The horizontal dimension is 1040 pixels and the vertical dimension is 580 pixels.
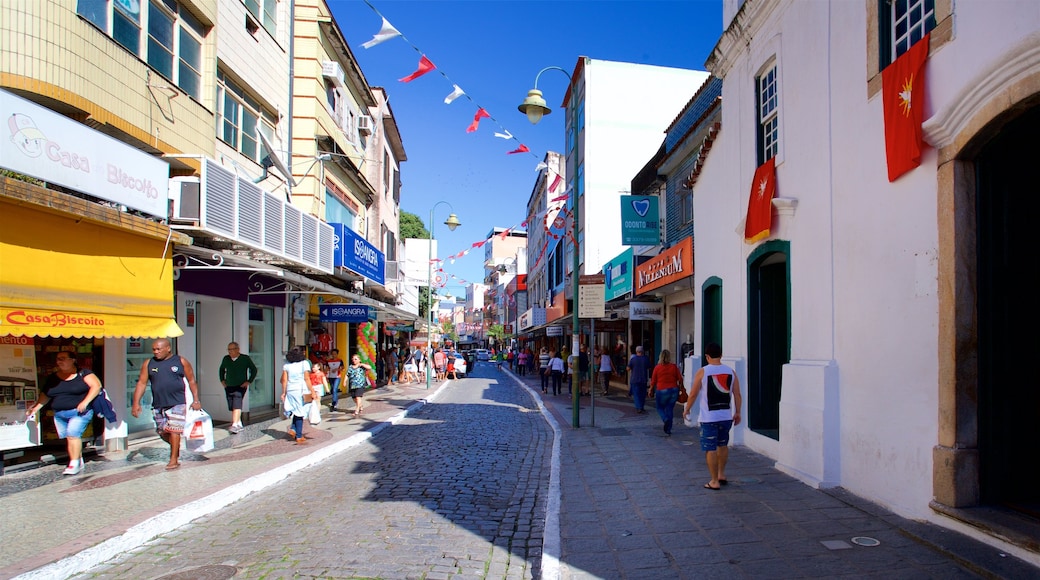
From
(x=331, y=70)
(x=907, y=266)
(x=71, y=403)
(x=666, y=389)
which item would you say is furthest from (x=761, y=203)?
(x=331, y=70)

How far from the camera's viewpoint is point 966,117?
16.6 ft

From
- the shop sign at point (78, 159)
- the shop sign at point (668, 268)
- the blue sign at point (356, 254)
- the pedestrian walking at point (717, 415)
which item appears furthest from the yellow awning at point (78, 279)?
the shop sign at point (668, 268)

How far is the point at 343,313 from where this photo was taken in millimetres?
17500

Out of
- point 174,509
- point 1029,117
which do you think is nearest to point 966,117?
point 1029,117

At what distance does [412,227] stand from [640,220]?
34577 mm

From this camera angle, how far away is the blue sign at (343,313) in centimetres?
1744

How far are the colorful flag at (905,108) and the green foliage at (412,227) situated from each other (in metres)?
45.1

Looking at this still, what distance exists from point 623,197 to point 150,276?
43.0 ft

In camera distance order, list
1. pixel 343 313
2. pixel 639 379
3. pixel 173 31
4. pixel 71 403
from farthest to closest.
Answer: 1. pixel 343 313
2. pixel 639 379
3. pixel 173 31
4. pixel 71 403

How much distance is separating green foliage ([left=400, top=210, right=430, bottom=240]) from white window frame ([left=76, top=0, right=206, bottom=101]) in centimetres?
3840

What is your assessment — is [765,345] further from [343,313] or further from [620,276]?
[343,313]

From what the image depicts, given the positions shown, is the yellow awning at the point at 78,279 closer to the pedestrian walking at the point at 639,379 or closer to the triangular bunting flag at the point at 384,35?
the triangular bunting flag at the point at 384,35

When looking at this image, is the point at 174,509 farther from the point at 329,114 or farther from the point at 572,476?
the point at 329,114

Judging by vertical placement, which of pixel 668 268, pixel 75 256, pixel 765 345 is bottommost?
pixel 765 345
